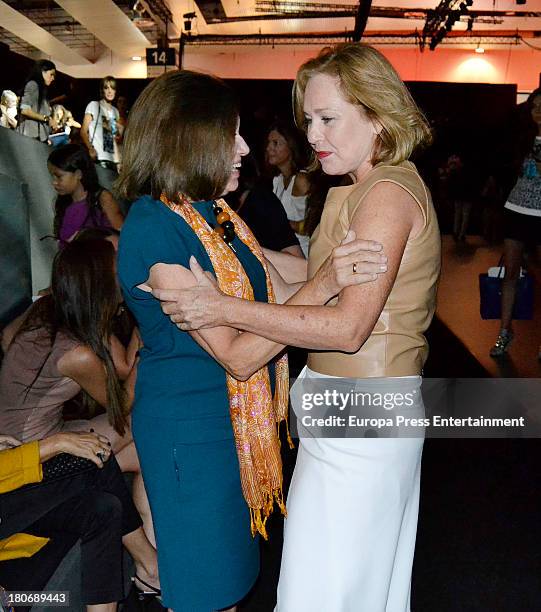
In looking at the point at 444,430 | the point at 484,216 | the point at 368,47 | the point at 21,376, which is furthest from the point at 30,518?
the point at 484,216

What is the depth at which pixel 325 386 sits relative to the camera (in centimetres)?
164

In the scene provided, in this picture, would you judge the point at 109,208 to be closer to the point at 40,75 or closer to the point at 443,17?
the point at 40,75

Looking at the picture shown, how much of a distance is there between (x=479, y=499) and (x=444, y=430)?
3.07 ft

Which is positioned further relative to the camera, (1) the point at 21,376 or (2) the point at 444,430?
(2) the point at 444,430

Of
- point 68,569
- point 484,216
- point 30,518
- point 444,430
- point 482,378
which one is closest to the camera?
point 30,518

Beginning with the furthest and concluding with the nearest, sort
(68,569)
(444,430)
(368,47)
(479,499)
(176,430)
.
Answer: (444,430) → (479,499) → (68,569) → (176,430) → (368,47)

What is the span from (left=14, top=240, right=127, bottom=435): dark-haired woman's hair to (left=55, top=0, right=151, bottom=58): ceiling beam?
1132 centimetres

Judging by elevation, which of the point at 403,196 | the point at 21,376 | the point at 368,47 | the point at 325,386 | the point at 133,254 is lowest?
the point at 21,376

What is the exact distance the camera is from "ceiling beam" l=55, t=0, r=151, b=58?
12875mm

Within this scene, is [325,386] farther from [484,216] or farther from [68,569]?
[484,216]

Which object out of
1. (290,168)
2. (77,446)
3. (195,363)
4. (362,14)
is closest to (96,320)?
(77,446)

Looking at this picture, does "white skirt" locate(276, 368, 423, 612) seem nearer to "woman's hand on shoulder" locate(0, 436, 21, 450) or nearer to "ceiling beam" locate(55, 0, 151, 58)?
"woman's hand on shoulder" locate(0, 436, 21, 450)

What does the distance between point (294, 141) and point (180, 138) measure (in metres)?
3.17

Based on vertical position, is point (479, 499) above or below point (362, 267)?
below
